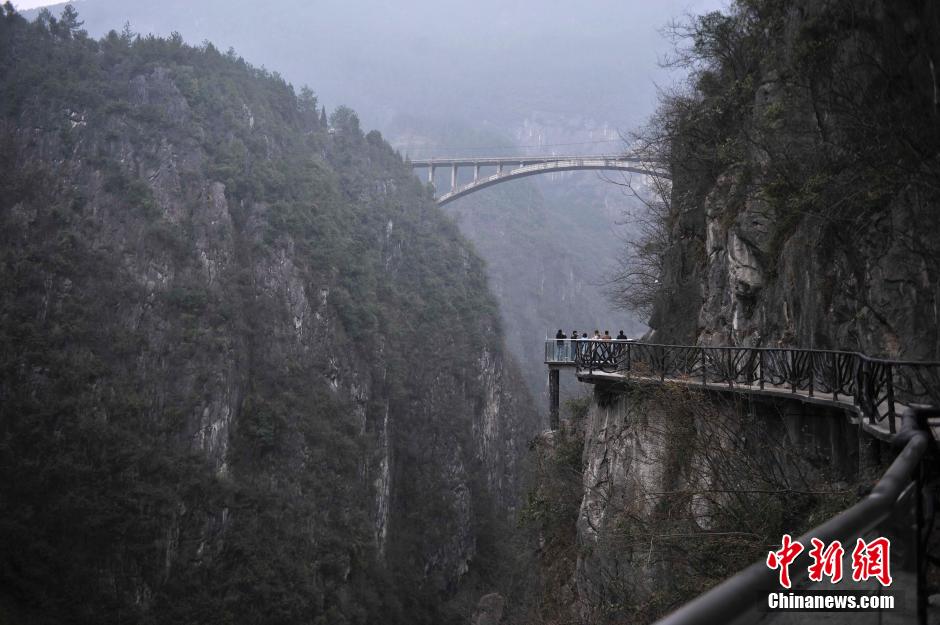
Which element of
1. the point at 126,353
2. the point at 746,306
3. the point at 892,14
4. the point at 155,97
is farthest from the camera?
the point at 155,97

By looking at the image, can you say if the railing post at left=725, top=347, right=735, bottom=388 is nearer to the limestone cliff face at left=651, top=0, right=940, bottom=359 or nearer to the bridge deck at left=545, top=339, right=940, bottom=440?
the bridge deck at left=545, top=339, right=940, bottom=440

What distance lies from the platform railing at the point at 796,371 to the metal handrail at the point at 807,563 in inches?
125

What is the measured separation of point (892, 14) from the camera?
31.4 ft

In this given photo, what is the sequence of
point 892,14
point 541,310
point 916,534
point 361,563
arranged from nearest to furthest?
point 916,534
point 892,14
point 361,563
point 541,310

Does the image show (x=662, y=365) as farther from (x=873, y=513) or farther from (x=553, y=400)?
(x=873, y=513)

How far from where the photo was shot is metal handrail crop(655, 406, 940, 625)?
1191 millimetres

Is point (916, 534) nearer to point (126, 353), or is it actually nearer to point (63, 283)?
point (126, 353)

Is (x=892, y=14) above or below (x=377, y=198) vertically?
below

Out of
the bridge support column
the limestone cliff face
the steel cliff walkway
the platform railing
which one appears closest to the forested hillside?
the bridge support column

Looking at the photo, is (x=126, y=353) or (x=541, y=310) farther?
(x=541, y=310)

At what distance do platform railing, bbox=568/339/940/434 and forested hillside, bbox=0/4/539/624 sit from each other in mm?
27424

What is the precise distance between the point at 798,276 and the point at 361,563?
3700cm

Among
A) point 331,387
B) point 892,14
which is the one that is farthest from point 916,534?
point 331,387

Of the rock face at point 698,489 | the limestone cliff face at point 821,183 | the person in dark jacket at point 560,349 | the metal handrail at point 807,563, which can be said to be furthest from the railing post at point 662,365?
the metal handrail at point 807,563
